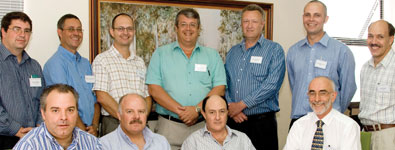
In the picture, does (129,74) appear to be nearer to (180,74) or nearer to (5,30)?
(180,74)

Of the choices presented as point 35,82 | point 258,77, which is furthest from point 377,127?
point 35,82

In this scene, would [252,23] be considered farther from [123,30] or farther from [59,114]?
[59,114]

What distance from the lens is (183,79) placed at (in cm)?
380

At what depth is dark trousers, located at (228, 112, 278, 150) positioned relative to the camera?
3947 millimetres

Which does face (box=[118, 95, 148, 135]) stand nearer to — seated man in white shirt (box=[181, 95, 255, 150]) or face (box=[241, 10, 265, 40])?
seated man in white shirt (box=[181, 95, 255, 150])

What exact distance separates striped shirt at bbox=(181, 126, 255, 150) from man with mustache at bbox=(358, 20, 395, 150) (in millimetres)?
1154

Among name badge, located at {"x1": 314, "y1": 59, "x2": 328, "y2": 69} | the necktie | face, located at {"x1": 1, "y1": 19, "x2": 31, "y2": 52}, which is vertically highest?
face, located at {"x1": 1, "y1": 19, "x2": 31, "y2": 52}

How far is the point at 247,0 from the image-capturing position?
4965 millimetres

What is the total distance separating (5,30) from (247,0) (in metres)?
2.83

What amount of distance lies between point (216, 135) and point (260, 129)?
2.36 ft

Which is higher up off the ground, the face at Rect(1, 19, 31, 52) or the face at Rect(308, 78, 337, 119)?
the face at Rect(1, 19, 31, 52)

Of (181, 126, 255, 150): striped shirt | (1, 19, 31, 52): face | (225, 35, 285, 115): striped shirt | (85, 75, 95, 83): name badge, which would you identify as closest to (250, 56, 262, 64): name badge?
(225, 35, 285, 115): striped shirt

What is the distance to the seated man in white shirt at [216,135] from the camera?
3.33m

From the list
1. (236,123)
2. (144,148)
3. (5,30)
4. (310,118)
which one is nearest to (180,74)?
(236,123)
